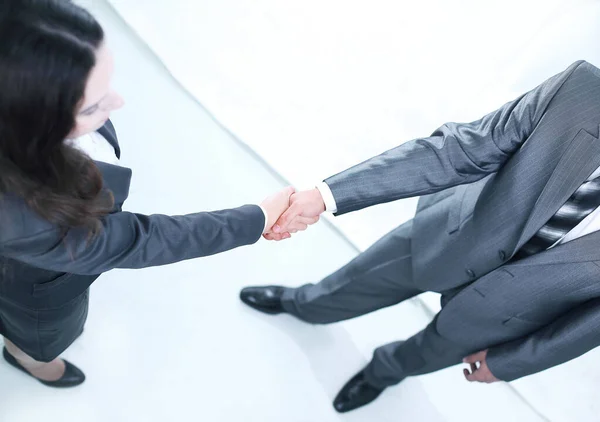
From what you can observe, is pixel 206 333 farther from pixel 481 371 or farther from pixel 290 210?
pixel 481 371

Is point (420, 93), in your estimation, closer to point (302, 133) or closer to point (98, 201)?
point (302, 133)

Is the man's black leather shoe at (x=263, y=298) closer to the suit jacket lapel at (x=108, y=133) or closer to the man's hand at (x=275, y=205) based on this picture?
the man's hand at (x=275, y=205)

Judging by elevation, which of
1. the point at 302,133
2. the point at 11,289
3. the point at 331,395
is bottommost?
the point at 331,395

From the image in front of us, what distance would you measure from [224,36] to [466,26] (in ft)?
3.10

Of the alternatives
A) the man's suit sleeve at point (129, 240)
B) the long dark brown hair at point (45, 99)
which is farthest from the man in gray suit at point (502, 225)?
the long dark brown hair at point (45, 99)

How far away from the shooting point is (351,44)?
194cm

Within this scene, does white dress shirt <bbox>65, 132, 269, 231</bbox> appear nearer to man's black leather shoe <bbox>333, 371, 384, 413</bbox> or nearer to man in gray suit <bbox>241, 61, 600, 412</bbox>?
man in gray suit <bbox>241, 61, 600, 412</bbox>

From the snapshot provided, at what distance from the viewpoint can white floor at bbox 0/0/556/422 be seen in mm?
1562

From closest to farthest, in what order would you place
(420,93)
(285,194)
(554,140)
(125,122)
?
1. (554,140)
2. (285,194)
3. (420,93)
4. (125,122)

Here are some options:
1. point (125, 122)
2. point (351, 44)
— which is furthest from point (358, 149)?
point (125, 122)

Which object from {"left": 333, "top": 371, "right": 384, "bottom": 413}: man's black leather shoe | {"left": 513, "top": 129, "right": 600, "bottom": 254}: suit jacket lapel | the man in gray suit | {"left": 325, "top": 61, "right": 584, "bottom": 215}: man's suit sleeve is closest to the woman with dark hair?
{"left": 325, "top": 61, "right": 584, "bottom": 215}: man's suit sleeve

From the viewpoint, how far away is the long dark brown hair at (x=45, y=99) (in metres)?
0.66

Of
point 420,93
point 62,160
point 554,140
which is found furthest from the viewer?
point 420,93

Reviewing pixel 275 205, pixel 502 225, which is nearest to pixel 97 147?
pixel 275 205
